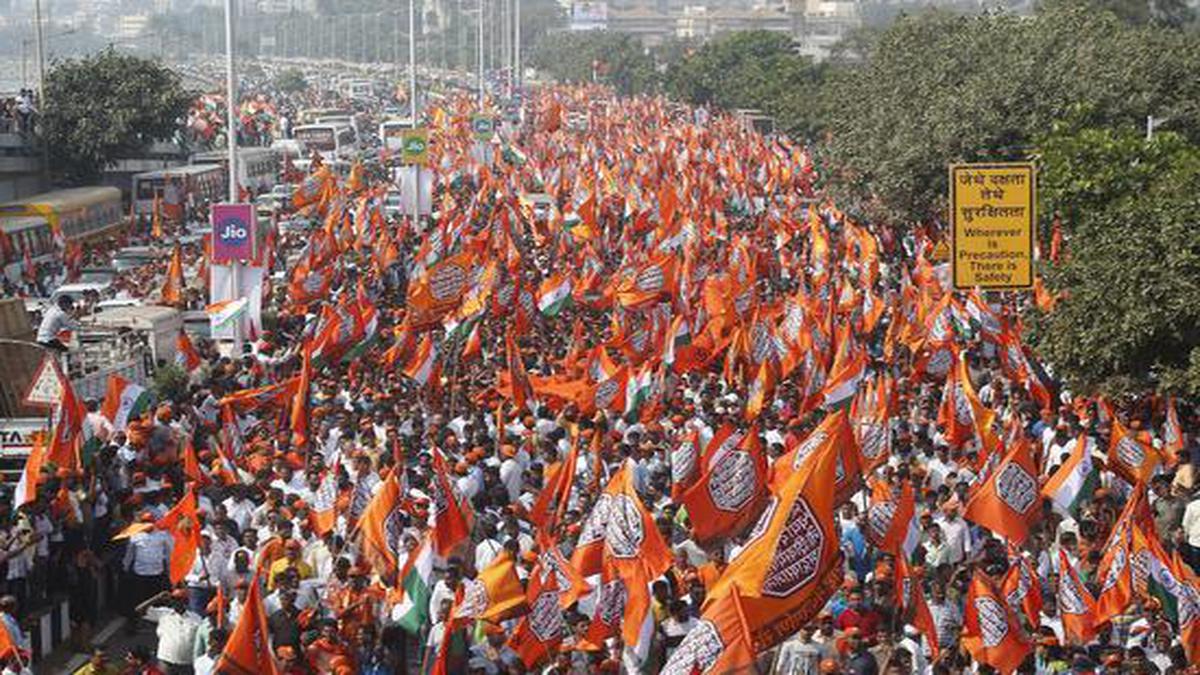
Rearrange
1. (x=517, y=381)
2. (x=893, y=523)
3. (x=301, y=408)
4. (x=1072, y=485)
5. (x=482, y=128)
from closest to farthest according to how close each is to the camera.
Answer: (x=893, y=523), (x=1072, y=485), (x=301, y=408), (x=517, y=381), (x=482, y=128)

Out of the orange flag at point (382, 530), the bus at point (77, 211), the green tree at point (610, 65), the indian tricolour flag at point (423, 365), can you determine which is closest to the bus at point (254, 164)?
the bus at point (77, 211)

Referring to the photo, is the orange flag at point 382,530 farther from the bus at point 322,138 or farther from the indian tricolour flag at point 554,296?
the bus at point 322,138

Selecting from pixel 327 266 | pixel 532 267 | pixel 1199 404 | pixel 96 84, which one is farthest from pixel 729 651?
pixel 96 84

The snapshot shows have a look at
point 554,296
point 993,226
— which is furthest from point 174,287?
point 993,226

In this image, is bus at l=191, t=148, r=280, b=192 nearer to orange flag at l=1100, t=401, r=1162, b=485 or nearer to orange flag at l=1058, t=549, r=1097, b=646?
orange flag at l=1100, t=401, r=1162, b=485

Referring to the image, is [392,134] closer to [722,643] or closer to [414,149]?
[414,149]

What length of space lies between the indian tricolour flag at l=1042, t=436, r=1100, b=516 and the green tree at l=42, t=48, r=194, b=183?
3707cm

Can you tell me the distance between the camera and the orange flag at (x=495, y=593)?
40.8ft

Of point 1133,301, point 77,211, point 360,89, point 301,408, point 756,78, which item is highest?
point 1133,301

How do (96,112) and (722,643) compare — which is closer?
(722,643)

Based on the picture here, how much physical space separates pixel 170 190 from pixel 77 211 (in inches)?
188

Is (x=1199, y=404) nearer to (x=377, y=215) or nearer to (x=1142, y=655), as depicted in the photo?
(x=1142, y=655)

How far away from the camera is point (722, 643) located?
33.9 feet

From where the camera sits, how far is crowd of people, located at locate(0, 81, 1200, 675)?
1217cm
